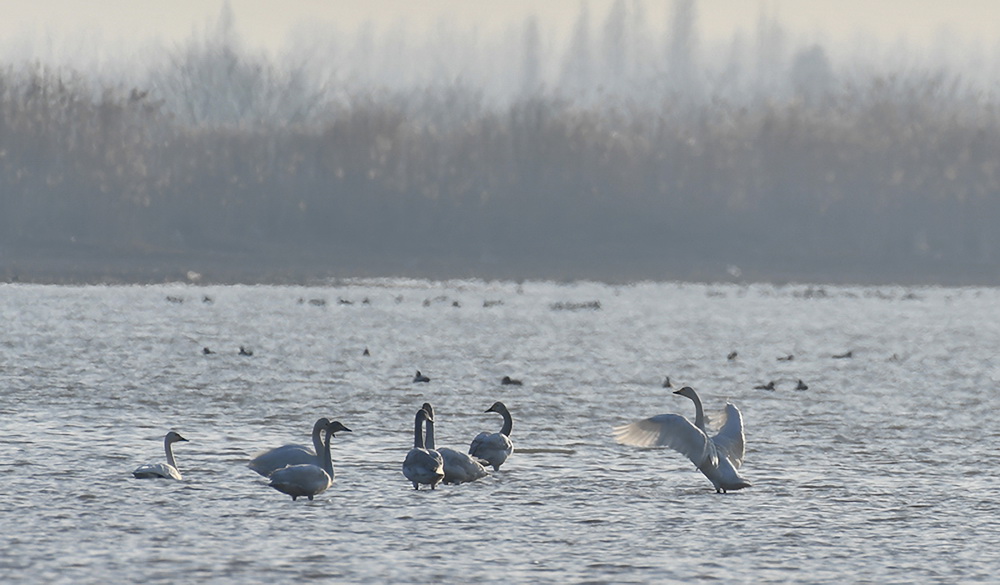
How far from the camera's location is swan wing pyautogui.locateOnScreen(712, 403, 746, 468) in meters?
19.2

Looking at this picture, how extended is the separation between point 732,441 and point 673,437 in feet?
4.00

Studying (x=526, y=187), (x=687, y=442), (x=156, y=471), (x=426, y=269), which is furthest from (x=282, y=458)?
(x=526, y=187)

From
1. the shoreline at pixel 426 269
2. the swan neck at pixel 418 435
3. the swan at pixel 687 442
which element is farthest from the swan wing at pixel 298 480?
the shoreline at pixel 426 269

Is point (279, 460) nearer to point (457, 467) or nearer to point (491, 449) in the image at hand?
point (457, 467)

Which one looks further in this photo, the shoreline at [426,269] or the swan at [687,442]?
the shoreline at [426,269]

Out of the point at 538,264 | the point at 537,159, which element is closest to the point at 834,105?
the point at 537,159

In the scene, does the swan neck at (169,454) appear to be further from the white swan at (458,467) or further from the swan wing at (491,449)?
the swan wing at (491,449)

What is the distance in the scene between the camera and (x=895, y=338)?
53.0 metres

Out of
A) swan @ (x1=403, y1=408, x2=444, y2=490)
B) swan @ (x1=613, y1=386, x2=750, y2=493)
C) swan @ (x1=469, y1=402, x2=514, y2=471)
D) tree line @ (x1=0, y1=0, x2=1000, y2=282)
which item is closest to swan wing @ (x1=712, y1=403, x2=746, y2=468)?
swan @ (x1=613, y1=386, x2=750, y2=493)

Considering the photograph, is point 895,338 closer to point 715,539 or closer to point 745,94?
point 715,539

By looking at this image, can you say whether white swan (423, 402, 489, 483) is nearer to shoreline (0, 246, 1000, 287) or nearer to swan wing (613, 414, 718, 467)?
swan wing (613, 414, 718, 467)

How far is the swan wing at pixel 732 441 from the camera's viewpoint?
19172 mm

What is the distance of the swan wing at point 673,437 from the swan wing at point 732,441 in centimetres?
52

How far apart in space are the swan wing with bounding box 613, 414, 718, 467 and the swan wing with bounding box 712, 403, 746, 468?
519 millimetres
